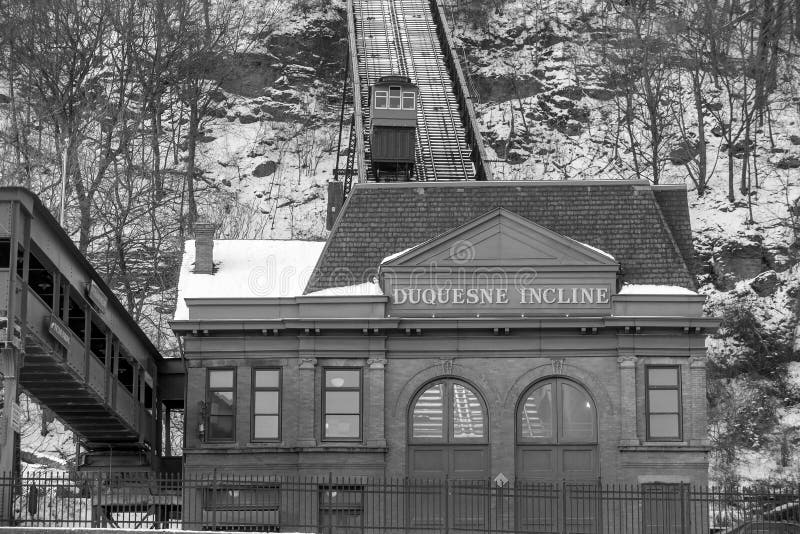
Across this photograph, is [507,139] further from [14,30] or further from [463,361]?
[463,361]

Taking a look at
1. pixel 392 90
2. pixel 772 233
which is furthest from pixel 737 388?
pixel 392 90

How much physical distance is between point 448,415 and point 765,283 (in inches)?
1128

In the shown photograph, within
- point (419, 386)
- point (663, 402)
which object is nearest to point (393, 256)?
point (419, 386)

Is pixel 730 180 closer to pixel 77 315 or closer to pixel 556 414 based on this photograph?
pixel 556 414

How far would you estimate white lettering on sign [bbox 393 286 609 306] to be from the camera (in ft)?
128

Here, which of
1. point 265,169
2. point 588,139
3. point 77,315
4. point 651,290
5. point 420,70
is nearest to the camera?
point 77,315

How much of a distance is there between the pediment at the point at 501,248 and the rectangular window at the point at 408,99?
18.8m

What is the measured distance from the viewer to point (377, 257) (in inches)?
1591

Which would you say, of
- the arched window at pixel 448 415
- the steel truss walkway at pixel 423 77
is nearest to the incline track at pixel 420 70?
the steel truss walkway at pixel 423 77

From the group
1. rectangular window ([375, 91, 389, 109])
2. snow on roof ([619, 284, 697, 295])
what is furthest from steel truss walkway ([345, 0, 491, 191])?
snow on roof ([619, 284, 697, 295])

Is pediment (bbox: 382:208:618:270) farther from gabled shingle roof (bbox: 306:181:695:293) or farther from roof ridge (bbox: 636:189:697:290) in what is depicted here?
roof ridge (bbox: 636:189:697:290)

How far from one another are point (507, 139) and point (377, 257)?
41259 mm

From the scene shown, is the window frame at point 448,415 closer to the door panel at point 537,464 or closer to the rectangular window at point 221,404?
the door panel at point 537,464

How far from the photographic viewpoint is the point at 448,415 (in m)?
38.8
